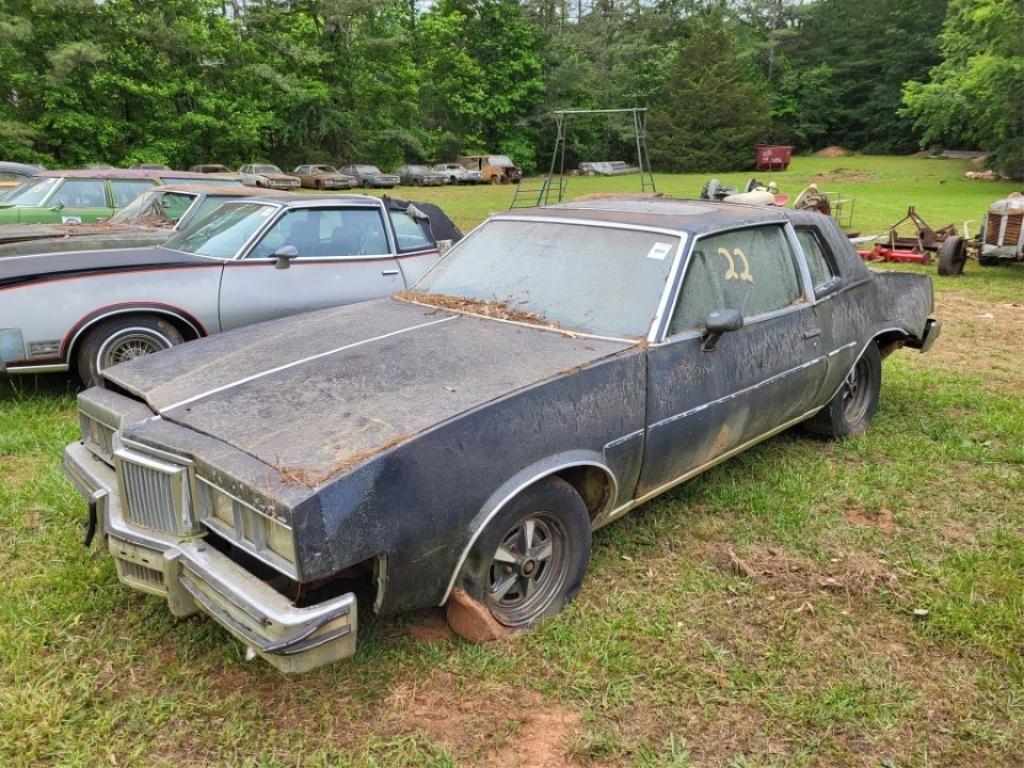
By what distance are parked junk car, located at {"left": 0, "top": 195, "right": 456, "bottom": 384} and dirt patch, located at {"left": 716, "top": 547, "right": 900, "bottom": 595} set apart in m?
3.91

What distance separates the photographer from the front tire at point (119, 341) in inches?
205

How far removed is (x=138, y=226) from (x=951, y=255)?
11487 millimetres

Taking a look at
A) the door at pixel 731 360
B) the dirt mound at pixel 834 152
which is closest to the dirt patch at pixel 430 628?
the door at pixel 731 360

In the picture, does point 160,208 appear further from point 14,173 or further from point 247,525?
point 14,173

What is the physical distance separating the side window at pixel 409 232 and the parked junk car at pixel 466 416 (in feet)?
8.31

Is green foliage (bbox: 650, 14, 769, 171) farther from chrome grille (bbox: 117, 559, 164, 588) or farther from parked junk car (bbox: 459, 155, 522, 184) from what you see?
chrome grille (bbox: 117, 559, 164, 588)

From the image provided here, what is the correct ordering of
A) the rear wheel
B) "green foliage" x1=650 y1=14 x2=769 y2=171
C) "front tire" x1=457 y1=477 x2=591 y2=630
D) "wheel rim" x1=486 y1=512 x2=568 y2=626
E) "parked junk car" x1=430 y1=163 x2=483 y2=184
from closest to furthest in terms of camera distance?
"front tire" x1=457 y1=477 x2=591 y2=630 < "wheel rim" x1=486 y1=512 x2=568 y2=626 < the rear wheel < "parked junk car" x1=430 y1=163 x2=483 y2=184 < "green foliage" x1=650 y1=14 x2=769 y2=171

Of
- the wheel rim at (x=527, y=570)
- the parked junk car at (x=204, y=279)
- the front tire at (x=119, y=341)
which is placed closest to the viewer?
the wheel rim at (x=527, y=570)

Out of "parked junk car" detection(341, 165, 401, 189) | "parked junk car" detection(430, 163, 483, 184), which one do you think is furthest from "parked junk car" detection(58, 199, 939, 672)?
"parked junk car" detection(430, 163, 483, 184)

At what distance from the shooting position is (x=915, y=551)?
3.69 m

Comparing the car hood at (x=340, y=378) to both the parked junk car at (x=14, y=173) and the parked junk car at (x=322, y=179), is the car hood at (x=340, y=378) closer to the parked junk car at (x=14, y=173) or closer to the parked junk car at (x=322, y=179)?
the parked junk car at (x=14, y=173)

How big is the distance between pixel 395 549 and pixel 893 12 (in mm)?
65471

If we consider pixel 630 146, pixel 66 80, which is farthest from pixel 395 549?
pixel 630 146

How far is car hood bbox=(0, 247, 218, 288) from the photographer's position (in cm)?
506
